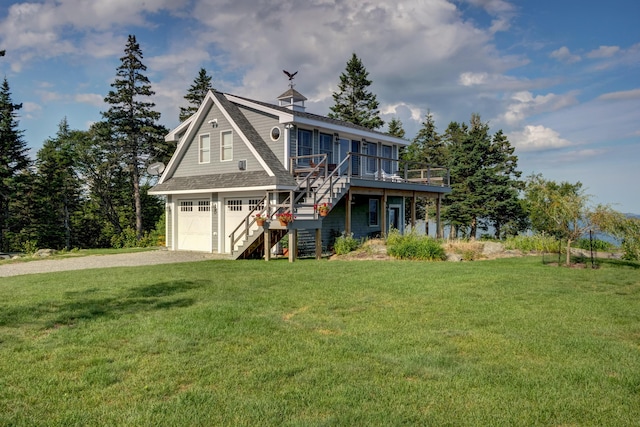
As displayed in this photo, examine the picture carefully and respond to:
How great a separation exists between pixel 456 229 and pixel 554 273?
95.9ft

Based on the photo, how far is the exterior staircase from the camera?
1675cm

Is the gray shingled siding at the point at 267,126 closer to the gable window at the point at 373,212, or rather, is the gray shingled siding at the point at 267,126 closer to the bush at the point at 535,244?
the gable window at the point at 373,212

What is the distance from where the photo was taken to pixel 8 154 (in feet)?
111

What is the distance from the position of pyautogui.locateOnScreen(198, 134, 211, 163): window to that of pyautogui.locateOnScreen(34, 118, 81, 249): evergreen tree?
68.8 ft

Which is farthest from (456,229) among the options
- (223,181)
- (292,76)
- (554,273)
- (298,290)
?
(298,290)

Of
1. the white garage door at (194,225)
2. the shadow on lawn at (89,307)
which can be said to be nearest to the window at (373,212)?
the white garage door at (194,225)

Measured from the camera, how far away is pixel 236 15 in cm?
1591

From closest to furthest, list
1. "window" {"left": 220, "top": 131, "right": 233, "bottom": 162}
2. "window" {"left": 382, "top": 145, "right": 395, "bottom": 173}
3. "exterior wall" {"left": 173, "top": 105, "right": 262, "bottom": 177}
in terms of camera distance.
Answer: "exterior wall" {"left": 173, "top": 105, "right": 262, "bottom": 177}
"window" {"left": 220, "top": 131, "right": 233, "bottom": 162}
"window" {"left": 382, "top": 145, "right": 395, "bottom": 173}

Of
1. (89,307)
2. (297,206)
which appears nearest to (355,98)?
(297,206)

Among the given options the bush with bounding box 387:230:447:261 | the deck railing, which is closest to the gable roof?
the deck railing

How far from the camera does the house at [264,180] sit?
720 inches

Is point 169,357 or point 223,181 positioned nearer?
point 169,357

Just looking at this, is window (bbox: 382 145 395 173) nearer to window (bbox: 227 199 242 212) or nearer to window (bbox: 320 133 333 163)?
window (bbox: 320 133 333 163)

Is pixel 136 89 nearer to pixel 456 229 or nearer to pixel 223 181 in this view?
pixel 223 181
